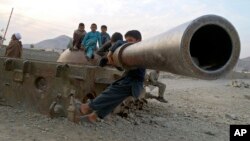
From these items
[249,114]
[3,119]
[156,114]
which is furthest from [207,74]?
[249,114]

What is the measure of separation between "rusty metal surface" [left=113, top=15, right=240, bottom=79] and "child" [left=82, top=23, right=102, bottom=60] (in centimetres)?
522

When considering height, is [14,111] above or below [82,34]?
below

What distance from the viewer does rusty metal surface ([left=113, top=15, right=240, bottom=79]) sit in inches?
115

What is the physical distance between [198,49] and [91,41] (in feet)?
20.0

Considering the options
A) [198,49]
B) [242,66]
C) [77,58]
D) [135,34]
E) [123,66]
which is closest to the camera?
[198,49]

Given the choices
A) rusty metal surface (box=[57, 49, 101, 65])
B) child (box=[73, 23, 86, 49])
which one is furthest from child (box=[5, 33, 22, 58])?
rusty metal surface (box=[57, 49, 101, 65])

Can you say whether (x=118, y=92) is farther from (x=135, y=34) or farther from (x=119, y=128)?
(x=119, y=128)

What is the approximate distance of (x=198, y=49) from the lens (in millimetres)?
3307

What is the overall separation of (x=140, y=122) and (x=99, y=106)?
283 centimetres

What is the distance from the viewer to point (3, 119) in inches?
281

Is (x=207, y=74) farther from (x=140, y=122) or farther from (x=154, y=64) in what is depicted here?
(x=140, y=122)

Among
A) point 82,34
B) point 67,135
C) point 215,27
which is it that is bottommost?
point 67,135

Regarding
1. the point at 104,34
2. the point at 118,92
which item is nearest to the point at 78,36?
the point at 104,34

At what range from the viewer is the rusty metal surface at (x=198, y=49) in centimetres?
293
